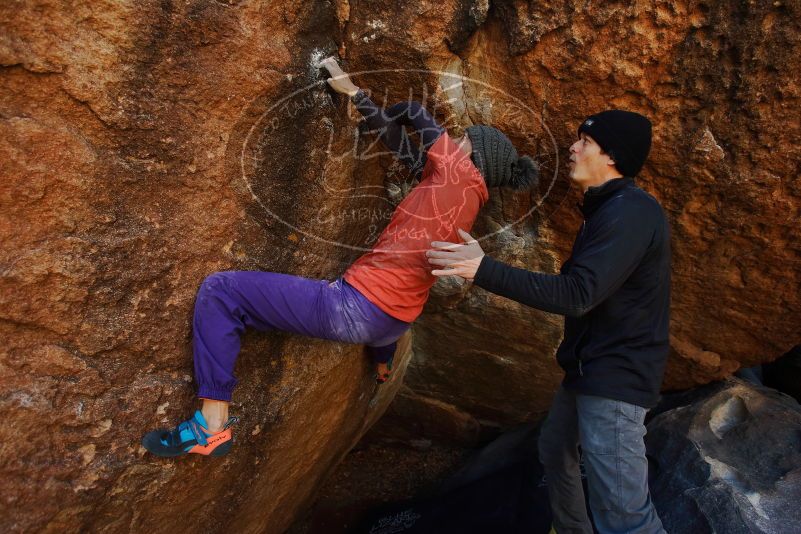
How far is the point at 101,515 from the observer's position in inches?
79.0

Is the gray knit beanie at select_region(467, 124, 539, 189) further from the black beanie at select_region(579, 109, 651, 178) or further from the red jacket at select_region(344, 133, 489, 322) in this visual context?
the black beanie at select_region(579, 109, 651, 178)

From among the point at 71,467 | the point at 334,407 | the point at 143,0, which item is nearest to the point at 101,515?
the point at 71,467

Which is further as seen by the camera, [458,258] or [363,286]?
[363,286]

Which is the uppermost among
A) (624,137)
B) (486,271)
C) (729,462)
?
(624,137)

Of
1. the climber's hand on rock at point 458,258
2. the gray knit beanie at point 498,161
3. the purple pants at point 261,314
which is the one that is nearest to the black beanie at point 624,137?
the gray knit beanie at point 498,161

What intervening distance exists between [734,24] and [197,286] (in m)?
2.20

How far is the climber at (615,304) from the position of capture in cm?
193

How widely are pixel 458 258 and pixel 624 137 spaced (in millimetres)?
733

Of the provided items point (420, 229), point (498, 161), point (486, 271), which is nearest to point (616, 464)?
point (486, 271)

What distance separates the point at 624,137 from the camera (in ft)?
6.78

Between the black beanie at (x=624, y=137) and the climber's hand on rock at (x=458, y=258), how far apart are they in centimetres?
60

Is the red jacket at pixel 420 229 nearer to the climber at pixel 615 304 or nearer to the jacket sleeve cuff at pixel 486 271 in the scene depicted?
the climber at pixel 615 304

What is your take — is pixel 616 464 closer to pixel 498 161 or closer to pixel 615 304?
pixel 615 304

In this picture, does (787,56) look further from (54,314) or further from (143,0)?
(54,314)
